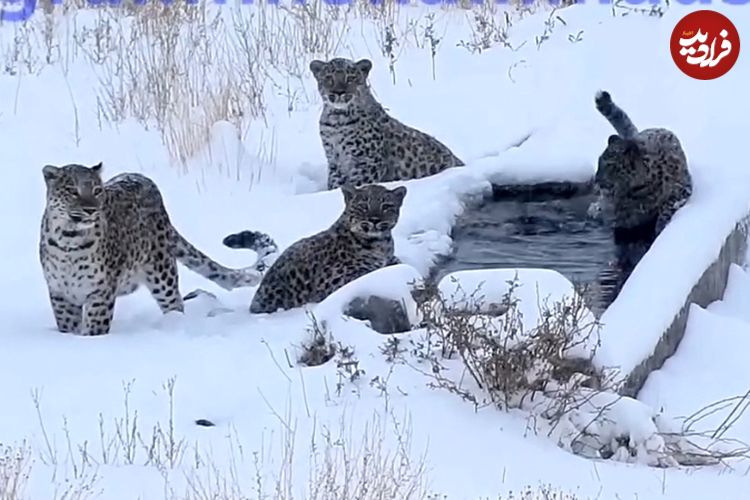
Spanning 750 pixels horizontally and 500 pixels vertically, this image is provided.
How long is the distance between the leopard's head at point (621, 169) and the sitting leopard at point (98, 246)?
3224mm

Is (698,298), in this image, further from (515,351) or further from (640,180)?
(515,351)

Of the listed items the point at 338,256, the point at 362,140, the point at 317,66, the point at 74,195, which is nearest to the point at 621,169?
the point at 362,140

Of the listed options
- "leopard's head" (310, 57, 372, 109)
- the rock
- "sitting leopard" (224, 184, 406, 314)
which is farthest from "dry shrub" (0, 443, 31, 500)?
"leopard's head" (310, 57, 372, 109)

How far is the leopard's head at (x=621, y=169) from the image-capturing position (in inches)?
413

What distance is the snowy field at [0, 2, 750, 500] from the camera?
6070mm

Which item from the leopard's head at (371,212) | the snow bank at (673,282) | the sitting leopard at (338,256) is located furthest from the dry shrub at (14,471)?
the leopard's head at (371,212)

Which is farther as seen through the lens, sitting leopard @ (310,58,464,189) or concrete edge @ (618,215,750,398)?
sitting leopard @ (310,58,464,189)

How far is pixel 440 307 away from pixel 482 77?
7281 millimetres

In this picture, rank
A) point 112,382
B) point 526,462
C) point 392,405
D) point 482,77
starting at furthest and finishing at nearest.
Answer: point 482,77 < point 112,382 < point 392,405 < point 526,462

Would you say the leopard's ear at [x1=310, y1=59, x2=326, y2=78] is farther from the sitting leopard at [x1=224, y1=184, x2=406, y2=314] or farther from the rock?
the rock

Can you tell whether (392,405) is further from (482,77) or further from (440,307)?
(482,77)

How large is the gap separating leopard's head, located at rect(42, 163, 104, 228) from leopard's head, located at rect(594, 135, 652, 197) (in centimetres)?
387

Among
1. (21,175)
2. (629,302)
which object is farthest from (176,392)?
(21,175)

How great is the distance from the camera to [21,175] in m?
11.6
